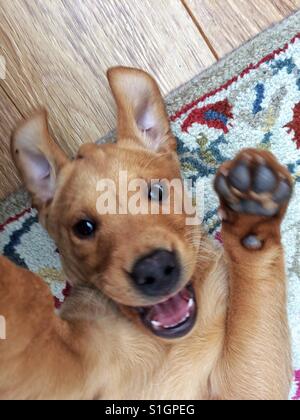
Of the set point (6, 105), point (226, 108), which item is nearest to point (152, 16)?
point (226, 108)

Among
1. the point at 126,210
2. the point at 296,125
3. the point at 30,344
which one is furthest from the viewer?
the point at 296,125

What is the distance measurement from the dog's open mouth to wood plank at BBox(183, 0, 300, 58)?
3.48 ft

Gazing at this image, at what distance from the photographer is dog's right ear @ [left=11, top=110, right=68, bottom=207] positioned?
1.96 metres

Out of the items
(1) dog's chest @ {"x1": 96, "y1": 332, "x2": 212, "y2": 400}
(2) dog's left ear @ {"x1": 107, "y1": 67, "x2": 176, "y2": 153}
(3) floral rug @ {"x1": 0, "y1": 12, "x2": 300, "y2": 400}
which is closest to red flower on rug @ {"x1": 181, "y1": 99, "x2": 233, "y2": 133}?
(3) floral rug @ {"x1": 0, "y1": 12, "x2": 300, "y2": 400}

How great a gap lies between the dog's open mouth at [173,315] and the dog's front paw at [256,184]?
32 centimetres

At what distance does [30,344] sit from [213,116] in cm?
118

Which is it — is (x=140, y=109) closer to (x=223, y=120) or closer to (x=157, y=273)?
(x=223, y=120)

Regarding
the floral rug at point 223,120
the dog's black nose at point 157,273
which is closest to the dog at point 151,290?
the dog's black nose at point 157,273

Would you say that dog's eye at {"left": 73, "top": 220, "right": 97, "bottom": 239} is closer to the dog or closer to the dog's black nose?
the dog

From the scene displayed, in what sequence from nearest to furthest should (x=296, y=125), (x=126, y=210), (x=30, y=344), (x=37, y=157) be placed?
(x=30, y=344) < (x=126, y=210) < (x=37, y=157) < (x=296, y=125)

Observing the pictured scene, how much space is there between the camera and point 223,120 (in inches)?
90.1

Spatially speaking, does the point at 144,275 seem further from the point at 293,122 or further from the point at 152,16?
the point at 152,16

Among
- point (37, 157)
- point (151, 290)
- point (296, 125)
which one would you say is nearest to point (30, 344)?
point (151, 290)

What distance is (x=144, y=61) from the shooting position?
2.34 m
